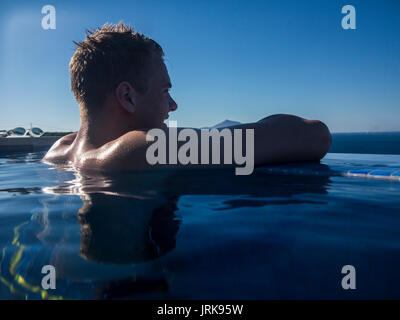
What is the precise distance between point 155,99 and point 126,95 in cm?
31

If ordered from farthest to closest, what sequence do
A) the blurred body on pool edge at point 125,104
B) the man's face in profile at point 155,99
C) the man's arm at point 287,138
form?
the man's face in profile at point 155,99 → the blurred body on pool edge at point 125,104 → the man's arm at point 287,138

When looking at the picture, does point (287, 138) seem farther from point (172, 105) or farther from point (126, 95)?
point (126, 95)

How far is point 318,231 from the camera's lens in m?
1.02

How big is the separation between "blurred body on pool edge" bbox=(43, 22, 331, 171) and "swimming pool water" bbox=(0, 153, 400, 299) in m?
0.92

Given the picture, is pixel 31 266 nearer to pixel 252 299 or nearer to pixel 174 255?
pixel 174 255

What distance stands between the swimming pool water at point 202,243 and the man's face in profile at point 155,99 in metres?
1.39

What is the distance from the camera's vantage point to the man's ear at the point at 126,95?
284cm

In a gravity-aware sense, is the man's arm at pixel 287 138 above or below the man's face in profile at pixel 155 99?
below

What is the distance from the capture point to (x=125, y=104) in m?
2.87

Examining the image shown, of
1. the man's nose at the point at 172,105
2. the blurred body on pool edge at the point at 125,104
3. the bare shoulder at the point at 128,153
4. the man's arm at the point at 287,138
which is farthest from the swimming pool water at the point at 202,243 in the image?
the man's nose at the point at 172,105

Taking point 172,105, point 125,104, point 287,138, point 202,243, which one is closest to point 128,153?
point 125,104

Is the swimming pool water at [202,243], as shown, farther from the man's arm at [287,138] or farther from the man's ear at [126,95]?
the man's ear at [126,95]

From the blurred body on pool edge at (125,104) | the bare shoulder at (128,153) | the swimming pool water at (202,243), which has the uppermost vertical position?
the blurred body on pool edge at (125,104)
